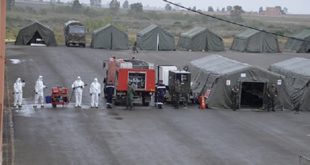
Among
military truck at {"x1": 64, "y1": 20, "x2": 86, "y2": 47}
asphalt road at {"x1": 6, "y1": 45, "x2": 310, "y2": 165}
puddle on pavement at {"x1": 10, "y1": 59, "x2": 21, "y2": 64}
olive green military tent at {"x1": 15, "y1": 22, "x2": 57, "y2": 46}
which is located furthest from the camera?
military truck at {"x1": 64, "y1": 20, "x2": 86, "y2": 47}

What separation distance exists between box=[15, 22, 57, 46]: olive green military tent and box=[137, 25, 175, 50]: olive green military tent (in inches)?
356

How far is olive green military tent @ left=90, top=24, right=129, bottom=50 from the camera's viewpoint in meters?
60.9

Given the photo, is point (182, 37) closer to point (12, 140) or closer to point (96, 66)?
point (96, 66)

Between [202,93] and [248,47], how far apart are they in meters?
35.7

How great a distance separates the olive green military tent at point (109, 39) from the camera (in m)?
60.9

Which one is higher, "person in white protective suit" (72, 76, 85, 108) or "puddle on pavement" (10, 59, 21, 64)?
"puddle on pavement" (10, 59, 21, 64)

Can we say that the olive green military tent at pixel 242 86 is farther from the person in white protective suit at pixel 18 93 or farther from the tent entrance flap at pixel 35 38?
the tent entrance flap at pixel 35 38

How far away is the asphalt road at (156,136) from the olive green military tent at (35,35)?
88.3 ft

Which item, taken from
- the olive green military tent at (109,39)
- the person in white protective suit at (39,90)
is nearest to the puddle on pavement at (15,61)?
the olive green military tent at (109,39)

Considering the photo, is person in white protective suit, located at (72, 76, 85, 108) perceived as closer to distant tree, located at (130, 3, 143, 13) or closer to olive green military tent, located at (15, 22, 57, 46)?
olive green military tent, located at (15, 22, 57, 46)

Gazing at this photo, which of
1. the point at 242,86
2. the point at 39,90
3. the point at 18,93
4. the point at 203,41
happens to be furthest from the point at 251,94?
the point at 203,41

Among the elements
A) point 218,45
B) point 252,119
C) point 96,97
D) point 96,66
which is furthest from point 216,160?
point 218,45

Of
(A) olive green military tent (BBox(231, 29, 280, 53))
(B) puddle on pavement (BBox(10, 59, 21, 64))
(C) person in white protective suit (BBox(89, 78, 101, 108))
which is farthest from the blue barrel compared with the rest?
(A) olive green military tent (BBox(231, 29, 280, 53))

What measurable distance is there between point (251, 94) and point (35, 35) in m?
34.5
